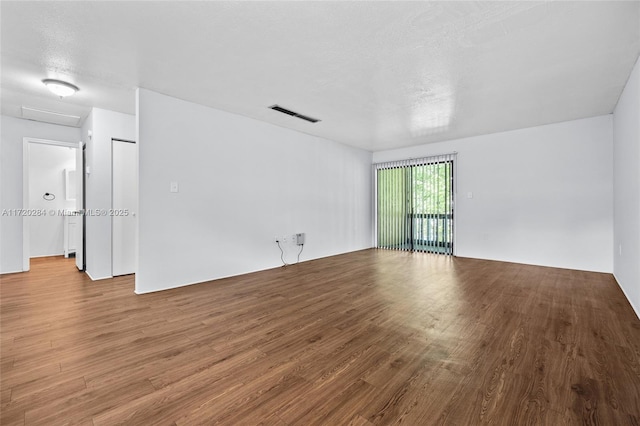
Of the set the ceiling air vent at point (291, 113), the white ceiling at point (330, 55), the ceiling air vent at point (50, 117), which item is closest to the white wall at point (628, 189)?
the white ceiling at point (330, 55)

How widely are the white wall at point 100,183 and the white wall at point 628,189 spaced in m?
6.54

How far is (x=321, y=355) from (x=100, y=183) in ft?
14.3

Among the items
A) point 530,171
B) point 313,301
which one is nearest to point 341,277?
point 313,301

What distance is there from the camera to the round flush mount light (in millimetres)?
3220

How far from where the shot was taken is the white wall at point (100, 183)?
13.8 ft

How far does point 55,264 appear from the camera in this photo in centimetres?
528

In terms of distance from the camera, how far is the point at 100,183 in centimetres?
427

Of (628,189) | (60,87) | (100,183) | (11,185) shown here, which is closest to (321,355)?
(628,189)

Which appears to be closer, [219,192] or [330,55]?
[330,55]

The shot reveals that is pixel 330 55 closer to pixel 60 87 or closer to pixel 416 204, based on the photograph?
pixel 60 87

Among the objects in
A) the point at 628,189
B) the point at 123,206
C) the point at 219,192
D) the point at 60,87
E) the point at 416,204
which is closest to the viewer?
the point at 628,189

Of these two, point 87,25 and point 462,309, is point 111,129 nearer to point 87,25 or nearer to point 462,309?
point 87,25

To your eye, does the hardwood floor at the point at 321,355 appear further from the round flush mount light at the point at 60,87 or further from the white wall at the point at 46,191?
the white wall at the point at 46,191

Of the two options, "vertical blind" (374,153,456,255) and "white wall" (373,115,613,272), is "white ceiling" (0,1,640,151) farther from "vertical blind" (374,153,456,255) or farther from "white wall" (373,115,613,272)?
"vertical blind" (374,153,456,255)
